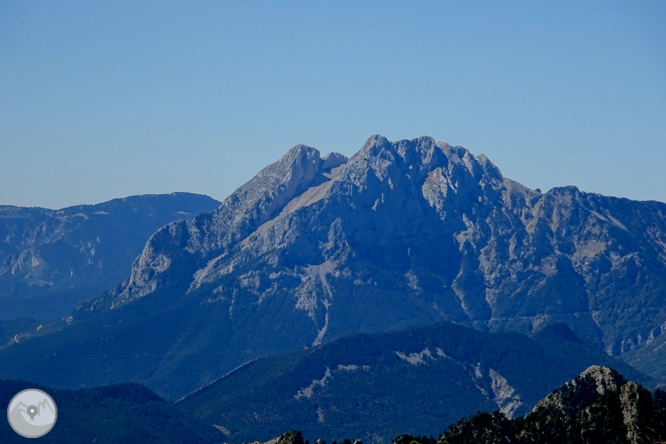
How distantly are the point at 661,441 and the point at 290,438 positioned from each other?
51.7 metres

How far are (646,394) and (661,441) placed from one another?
13.8 metres

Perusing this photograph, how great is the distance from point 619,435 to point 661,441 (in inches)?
352

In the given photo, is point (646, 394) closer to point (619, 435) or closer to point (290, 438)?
point (619, 435)

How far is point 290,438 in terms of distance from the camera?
19962cm

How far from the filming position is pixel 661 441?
612ft

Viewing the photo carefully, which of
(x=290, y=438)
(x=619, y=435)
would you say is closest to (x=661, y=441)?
(x=619, y=435)

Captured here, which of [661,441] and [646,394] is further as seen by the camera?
[646,394]

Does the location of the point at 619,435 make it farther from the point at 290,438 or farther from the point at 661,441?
the point at 290,438

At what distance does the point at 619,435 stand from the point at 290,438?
4632cm

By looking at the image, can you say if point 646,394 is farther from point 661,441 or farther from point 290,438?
point 290,438

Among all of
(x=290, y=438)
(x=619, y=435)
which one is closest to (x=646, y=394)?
(x=619, y=435)

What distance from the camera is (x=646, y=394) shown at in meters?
200

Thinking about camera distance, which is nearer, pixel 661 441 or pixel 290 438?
pixel 661 441
